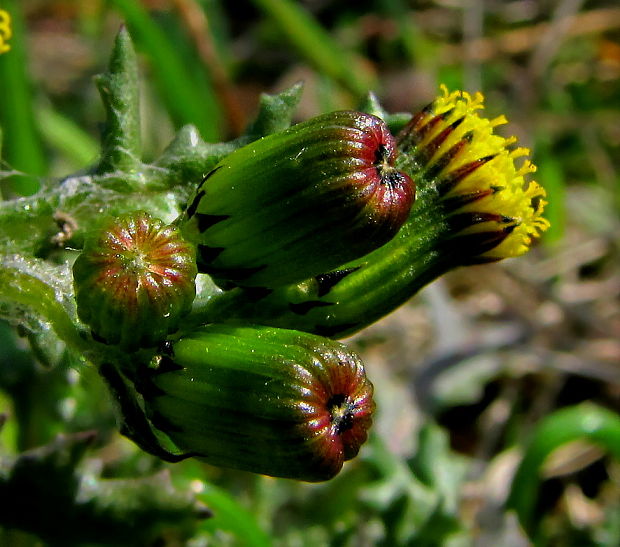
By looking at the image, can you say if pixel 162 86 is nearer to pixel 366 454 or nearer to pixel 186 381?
pixel 366 454

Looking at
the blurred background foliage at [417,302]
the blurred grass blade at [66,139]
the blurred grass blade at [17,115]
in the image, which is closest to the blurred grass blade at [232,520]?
the blurred background foliage at [417,302]

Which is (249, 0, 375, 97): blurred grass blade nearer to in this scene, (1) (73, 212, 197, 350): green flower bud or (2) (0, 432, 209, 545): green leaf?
(2) (0, 432, 209, 545): green leaf

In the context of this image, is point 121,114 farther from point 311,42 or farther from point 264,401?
point 311,42

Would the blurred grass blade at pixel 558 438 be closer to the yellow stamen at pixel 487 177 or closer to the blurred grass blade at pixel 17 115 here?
the yellow stamen at pixel 487 177

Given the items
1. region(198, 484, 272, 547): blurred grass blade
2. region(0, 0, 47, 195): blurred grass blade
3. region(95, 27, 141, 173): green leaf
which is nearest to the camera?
region(95, 27, 141, 173): green leaf

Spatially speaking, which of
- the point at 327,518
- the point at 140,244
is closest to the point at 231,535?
the point at 327,518

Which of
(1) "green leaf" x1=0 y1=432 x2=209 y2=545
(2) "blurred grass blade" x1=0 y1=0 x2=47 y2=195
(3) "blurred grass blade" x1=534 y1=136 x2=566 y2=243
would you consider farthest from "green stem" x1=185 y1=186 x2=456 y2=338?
(3) "blurred grass blade" x1=534 y1=136 x2=566 y2=243
